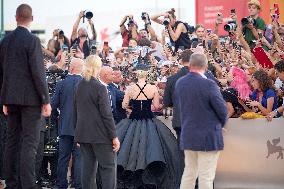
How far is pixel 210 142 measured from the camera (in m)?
7.96

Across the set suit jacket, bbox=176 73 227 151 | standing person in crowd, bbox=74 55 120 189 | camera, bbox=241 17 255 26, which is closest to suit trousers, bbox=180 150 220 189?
suit jacket, bbox=176 73 227 151

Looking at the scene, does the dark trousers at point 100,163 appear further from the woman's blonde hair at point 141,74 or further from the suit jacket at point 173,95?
the woman's blonde hair at point 141,74

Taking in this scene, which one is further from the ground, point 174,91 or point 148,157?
point 174,91

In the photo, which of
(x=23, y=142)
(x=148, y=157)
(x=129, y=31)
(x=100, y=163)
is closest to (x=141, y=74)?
(x=148, y=157)

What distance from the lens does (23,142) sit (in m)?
7.83

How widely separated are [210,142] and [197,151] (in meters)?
0.26

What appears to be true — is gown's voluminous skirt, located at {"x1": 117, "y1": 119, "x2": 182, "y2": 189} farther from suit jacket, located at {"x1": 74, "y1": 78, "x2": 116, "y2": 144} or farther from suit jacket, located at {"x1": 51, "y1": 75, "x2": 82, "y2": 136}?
suit jacket, located at {"x1": 74, "y1": 78, "x2": 116, "y2": 144}

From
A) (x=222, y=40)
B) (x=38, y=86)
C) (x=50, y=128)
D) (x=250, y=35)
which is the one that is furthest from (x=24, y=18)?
(x=222, y=40)

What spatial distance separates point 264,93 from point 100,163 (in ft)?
9.30

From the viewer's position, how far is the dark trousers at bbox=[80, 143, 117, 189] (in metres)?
A: 8.49

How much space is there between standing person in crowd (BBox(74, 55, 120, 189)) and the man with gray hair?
89 cm

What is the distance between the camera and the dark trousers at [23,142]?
781cm

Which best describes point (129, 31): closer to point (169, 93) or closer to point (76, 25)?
point (76, 25)

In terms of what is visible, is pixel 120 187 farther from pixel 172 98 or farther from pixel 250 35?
pixel 250 35
